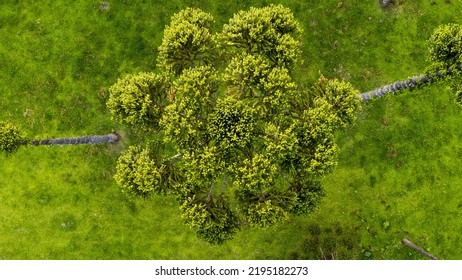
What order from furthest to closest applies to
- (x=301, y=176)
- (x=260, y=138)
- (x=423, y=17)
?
(x=423, y=17) < (x=301, y=176) < (x=260, y=138)

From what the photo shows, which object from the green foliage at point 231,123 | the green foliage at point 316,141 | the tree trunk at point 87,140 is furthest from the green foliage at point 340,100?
the tree trunk at point 87,140

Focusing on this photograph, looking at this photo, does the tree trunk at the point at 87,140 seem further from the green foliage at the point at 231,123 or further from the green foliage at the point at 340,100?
the green foliage at the point at 340,100

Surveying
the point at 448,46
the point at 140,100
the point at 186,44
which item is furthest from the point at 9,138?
the point at 448,46

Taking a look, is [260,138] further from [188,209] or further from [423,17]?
[423,17]

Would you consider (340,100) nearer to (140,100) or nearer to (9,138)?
(140,100)
